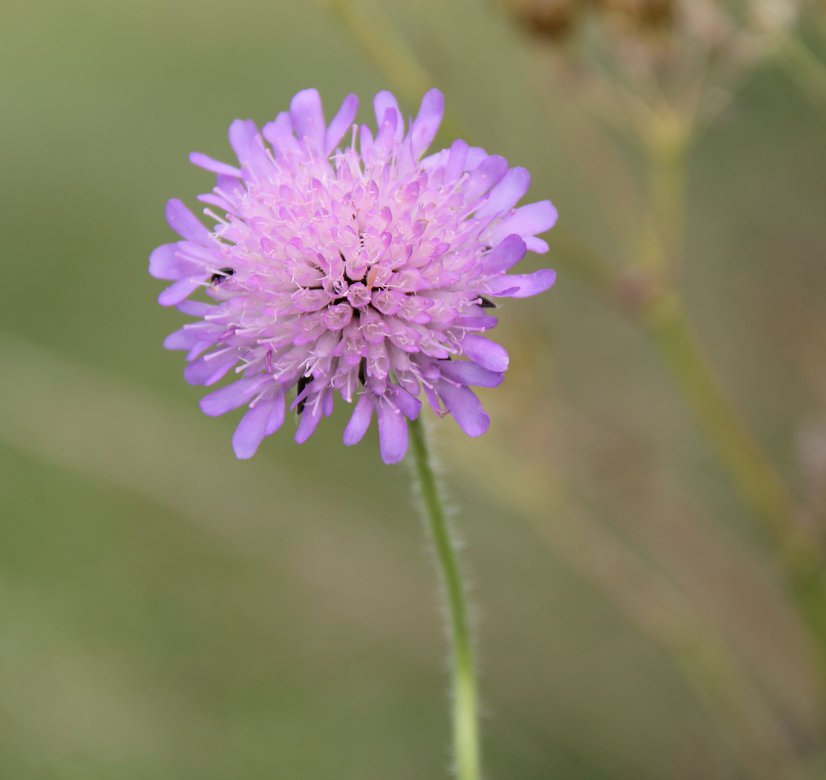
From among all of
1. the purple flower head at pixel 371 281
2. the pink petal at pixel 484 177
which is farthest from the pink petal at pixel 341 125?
the pink petal at pixel 484 177

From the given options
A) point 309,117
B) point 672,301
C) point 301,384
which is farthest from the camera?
point 672,301

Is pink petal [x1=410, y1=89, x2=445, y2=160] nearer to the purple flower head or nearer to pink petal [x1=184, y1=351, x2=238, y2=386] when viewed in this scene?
the purple flower head

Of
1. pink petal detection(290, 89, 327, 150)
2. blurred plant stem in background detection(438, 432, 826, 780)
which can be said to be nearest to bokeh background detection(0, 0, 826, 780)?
blurred plant stem in background detection(438, 432, 826, 780)

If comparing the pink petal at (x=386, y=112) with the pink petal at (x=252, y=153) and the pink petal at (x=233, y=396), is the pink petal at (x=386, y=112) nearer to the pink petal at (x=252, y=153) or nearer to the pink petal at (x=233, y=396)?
the pink petal at (x=252, y=153)

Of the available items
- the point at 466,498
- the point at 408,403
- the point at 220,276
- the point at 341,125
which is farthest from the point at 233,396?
the point at 466,498

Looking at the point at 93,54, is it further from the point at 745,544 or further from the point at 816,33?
the point at 745,544

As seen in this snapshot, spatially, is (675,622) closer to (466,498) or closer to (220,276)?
(220,276)
